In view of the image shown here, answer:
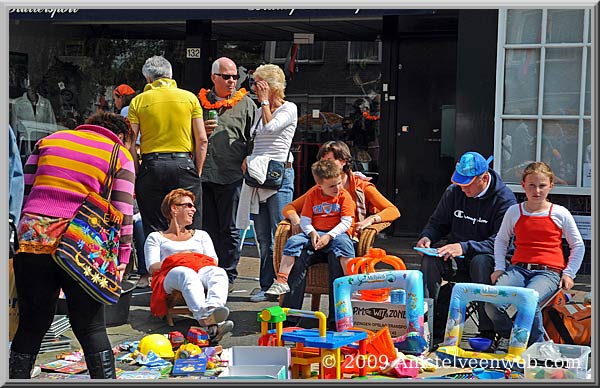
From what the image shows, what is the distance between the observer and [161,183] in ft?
23.0

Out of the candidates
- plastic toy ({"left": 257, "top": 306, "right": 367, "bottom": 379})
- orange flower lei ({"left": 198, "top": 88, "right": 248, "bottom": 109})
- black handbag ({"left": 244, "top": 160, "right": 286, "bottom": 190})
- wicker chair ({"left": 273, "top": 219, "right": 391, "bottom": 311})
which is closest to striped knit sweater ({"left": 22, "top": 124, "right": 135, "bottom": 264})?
plastic toy ({"left": 257, "top": 306, "right": 367, "bottom": 379})

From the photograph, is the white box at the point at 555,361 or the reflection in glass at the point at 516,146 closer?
the white box at the point at 555,361

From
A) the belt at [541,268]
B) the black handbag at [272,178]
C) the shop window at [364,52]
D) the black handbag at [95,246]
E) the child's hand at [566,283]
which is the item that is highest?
the shop window at [364,52]

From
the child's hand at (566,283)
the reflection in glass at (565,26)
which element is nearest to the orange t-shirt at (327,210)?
the child's hand at (566,283)

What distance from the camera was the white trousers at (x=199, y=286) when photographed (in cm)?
603

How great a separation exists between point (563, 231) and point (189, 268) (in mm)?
2579

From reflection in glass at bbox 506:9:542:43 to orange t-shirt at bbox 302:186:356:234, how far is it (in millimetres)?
2731

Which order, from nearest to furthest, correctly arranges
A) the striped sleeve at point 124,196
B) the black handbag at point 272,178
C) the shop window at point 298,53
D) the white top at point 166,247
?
the striped sleeve at point 124,196
the white top at point 166,247
the black handbag at point 272,178
the shop window at point 298,53

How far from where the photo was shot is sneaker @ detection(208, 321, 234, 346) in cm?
603

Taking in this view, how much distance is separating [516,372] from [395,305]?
970 mm

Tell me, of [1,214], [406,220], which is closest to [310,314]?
[1,214]

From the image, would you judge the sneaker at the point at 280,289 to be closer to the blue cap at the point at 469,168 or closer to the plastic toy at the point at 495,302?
the plastic toy at the point at 495,302

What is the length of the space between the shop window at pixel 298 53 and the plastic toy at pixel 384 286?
18.9 ft

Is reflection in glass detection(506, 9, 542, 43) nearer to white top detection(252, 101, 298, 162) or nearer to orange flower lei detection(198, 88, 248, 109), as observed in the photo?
white top detection(252, 101, 298, 162)
